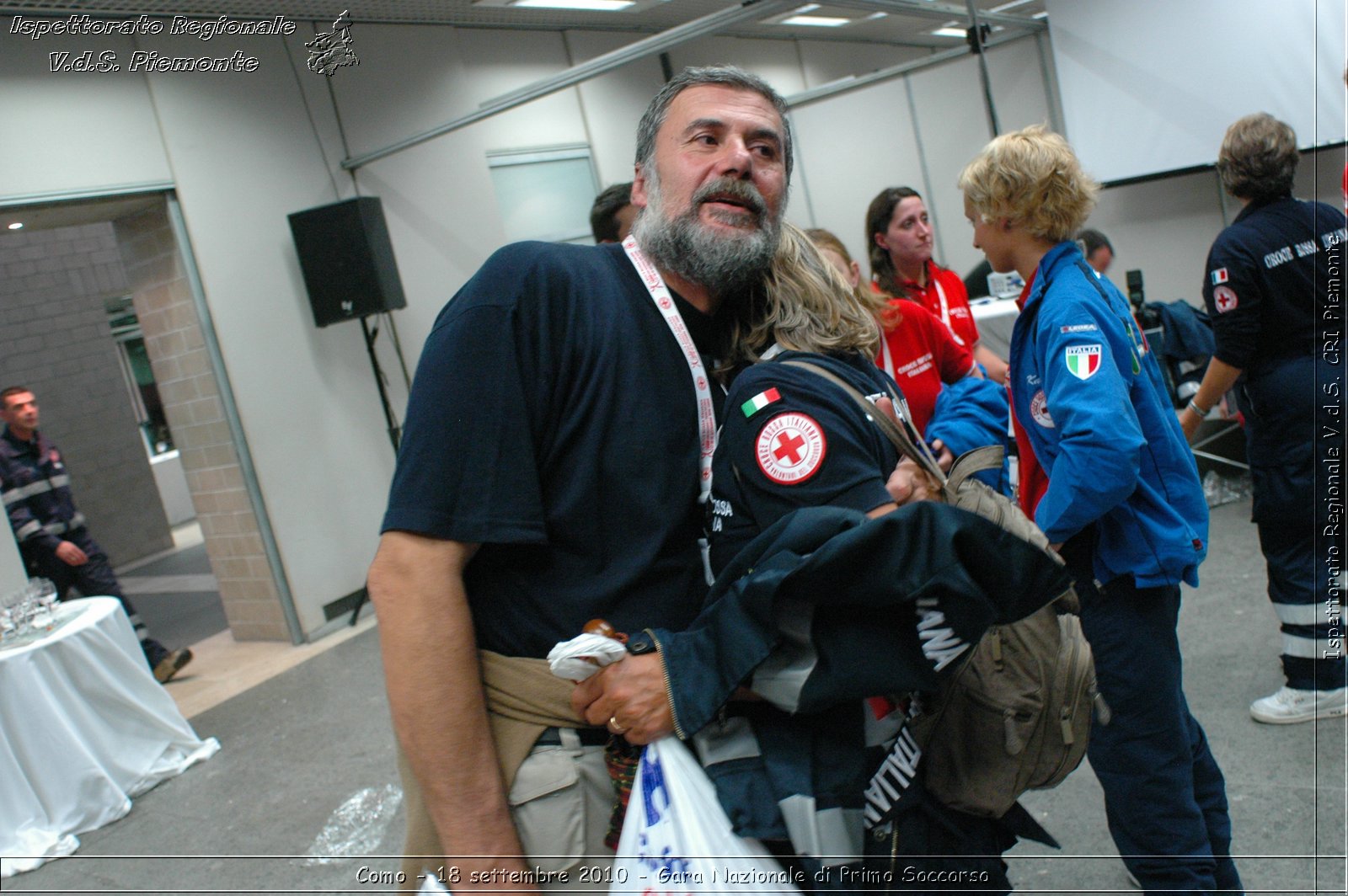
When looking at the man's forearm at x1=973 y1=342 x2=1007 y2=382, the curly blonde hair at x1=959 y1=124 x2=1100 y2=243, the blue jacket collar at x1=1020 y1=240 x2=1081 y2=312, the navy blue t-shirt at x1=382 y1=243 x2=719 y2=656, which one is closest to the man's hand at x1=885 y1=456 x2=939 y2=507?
the navy blue t-shirt at x1=382 y1=243 x2=719 y2=656

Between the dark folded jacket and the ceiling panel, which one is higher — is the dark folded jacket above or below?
below

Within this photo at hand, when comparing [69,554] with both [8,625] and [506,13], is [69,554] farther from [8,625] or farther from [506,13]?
[506,13]

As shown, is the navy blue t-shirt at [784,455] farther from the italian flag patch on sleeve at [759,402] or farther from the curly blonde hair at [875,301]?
the curly blonde hair at [875,301]

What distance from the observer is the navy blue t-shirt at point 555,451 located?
1.01 metres

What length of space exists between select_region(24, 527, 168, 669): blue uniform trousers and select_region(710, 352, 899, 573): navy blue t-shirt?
5.18 meters

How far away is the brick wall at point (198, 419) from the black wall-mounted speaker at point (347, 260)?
26.3 inches

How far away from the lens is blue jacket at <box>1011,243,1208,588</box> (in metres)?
1.73

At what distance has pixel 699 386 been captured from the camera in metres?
1.15

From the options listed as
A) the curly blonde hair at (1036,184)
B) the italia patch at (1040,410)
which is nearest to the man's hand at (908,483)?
the italia patch at (1040,410)

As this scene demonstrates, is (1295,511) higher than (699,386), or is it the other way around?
(699,386)

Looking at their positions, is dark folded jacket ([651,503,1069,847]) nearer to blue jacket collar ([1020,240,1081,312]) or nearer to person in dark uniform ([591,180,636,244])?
blue jacket collar ([1020,240,1081,312])

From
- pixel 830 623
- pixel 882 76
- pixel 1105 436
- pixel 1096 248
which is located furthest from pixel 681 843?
pixel 882 76

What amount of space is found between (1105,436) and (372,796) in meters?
Result: 2.94

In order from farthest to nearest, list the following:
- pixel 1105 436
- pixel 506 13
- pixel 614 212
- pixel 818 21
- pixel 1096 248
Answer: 1. pixel 818 21
2. pixel 506 13
3. pixel 1096 248
4. pixel 614 212
5. pixel 1105 436
